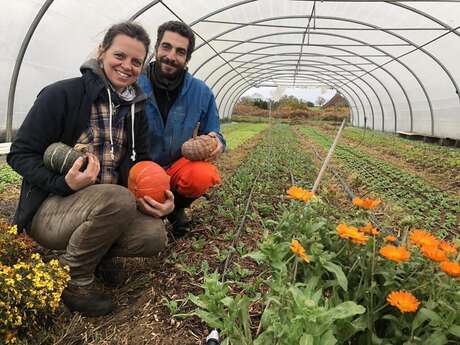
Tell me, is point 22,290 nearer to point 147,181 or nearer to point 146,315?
point 146,315

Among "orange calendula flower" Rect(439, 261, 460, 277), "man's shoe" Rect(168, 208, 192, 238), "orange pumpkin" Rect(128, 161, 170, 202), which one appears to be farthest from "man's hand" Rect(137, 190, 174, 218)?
"orange calendula flower" Rect(439, 261, 460, 277)

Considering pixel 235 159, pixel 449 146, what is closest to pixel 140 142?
pixel 235 159

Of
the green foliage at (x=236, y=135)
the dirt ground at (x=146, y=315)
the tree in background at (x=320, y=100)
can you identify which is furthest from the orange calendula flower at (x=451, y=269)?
the tree in background at (x=320, y=100)

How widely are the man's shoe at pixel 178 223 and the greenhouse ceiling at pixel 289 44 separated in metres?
1.56

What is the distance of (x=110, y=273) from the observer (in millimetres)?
2900

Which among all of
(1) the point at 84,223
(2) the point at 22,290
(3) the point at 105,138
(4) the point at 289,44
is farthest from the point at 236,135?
(2) the point at 22,290

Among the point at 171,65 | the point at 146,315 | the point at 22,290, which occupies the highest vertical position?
the point at 171,65

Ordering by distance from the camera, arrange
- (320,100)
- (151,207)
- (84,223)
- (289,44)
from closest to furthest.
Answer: (84,223) → (151,207) → (289,44) → (320,100)

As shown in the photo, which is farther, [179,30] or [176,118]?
[176,118]

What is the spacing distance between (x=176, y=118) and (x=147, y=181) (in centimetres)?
91

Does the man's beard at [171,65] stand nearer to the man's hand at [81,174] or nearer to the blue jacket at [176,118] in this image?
the blue jacket at [176,118]

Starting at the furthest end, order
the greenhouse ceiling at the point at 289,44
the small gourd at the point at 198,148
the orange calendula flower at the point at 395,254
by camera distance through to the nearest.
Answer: the greenhouse ceiling at the point at 289,44
the small gourd at the point at 198,148
the orange calendula flower at the point at 395,254

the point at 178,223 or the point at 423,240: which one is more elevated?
the point at 423,240

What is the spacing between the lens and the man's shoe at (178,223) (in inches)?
152
